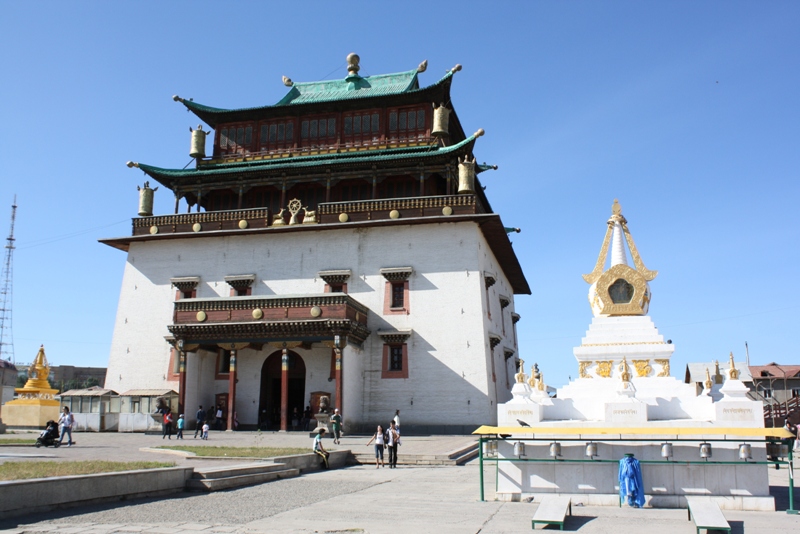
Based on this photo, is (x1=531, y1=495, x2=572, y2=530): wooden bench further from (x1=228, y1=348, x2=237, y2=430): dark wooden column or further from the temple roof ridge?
the temple roof ridge

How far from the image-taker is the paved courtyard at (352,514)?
395 inches

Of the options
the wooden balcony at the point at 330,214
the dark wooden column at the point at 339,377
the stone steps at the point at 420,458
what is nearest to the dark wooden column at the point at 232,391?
the dark wooden column at the point at 339,377

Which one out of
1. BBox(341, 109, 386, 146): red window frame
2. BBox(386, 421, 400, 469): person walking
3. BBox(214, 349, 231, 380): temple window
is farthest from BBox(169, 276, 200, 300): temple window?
BBox(386, 421, 400, 469): person walking

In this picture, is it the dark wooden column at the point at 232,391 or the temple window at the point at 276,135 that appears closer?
the dark wooden column at the point at 232,391

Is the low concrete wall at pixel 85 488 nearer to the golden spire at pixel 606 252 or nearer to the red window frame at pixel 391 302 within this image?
the golden spire at pixel 606 252

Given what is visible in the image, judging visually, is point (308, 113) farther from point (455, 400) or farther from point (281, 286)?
point (455, 400)

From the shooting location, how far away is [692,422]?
12.6 metres

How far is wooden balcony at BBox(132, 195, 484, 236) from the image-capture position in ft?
108

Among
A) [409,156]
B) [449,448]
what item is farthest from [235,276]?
[449,448]

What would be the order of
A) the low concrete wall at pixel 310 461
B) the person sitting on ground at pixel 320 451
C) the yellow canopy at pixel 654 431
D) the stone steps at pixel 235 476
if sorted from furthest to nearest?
the person sitting on ground at pixel 320 451
the low concrete wall at pixel 310 461
the stone steps at pixel 235 476
the yellow canopy at pixel 654 431

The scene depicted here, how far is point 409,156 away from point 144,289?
15.5 meters

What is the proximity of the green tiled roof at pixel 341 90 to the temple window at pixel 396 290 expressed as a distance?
1098 centimetres

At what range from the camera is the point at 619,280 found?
53.8ft

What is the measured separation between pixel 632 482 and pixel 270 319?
20652 millimetres
